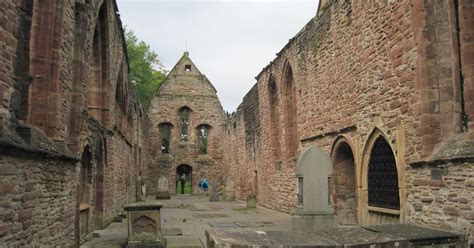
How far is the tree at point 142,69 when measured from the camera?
38.1 metres

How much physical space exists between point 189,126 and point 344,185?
2142cm

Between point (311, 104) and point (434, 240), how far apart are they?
884 centimetres

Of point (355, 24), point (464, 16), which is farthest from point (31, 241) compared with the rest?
point (355, 24)

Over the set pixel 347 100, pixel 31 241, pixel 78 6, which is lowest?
pixel 31 241

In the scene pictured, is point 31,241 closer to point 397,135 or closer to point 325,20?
point 397,135

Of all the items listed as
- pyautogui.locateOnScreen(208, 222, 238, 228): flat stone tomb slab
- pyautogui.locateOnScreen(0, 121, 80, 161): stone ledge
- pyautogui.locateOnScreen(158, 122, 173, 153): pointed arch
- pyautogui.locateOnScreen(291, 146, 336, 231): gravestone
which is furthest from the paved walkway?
pyautogui.locateOnScreen(158, 122, 173, 153): pointed arch

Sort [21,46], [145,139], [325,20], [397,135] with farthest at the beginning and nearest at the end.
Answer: [145,139] < [325,20] < [397,135] < [21,46]

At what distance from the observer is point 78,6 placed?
9266mm

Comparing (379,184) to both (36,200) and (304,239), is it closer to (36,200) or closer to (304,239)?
(304,239)

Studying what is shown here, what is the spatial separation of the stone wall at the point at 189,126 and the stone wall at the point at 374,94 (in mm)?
13924

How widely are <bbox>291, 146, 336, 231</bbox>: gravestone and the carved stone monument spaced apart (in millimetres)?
2775

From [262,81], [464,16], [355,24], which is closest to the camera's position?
[464,16]

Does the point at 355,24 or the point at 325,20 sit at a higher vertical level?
the point at 325,20

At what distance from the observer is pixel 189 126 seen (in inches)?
1289
